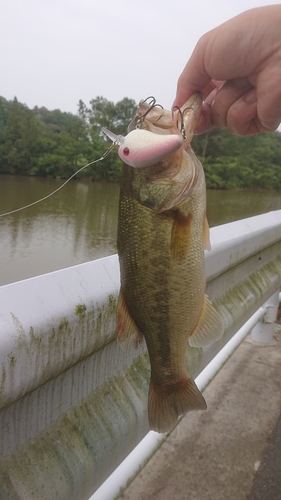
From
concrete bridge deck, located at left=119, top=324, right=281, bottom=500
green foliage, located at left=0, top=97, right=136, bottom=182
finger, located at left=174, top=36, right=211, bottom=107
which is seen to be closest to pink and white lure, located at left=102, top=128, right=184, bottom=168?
finger, located at left=174, top=36, right=211, bottom=107

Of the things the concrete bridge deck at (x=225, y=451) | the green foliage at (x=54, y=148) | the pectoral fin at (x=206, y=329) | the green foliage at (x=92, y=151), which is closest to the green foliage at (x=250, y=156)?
the green foliage at (x=92, y=151)

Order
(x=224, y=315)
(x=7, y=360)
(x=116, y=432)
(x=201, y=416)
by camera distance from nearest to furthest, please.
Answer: (x=7, y=360) → (x=116, y=432) → (x=224, y=315) → (x=201, y=416)

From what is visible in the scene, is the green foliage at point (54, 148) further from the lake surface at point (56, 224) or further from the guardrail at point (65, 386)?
the guardrail at point (65, 386)

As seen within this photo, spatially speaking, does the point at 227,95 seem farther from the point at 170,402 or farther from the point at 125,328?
the point at 170,402

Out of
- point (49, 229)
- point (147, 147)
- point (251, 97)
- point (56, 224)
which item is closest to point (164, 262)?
point (147, 147)

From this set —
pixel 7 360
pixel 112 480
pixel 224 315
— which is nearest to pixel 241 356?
pixel 224 315

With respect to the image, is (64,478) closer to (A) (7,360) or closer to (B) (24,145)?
(A) (7,360)

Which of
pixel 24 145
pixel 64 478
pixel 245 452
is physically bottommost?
pixel 245 452
